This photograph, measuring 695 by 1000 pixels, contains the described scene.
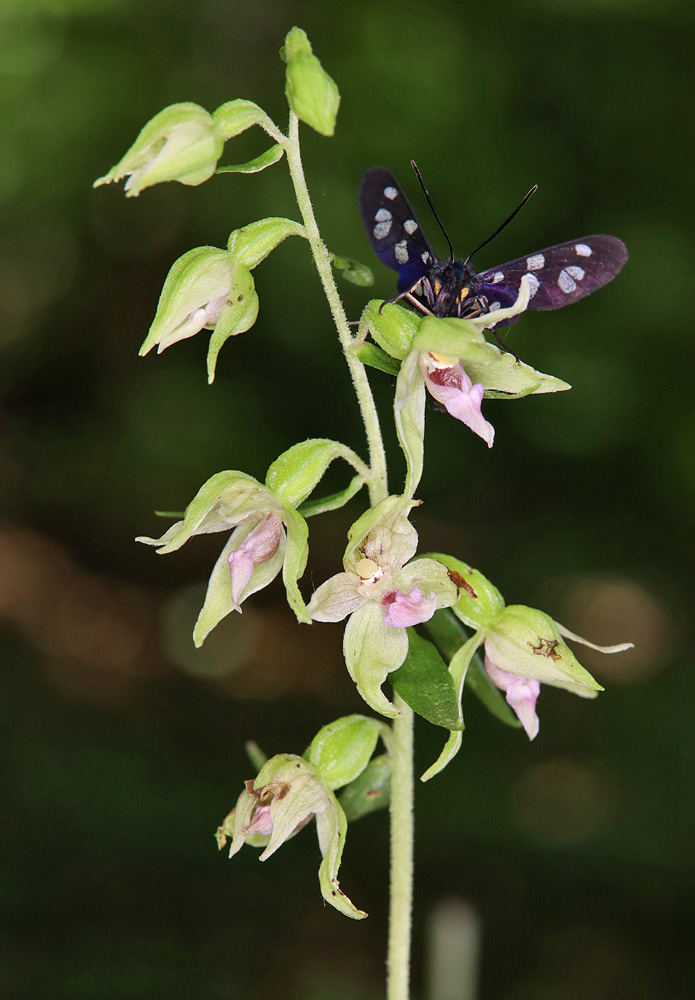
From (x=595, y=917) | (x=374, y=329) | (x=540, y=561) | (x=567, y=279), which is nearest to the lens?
(x=374, y=329)

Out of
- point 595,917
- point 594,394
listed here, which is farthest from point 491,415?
point 595,917

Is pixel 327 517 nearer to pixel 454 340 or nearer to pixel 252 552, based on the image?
pixel 252 552

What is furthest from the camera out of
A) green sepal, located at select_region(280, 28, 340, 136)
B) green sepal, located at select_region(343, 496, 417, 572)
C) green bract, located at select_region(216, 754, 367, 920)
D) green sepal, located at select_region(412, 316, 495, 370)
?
green bract, located at select_region(216, 754, 367, 920)

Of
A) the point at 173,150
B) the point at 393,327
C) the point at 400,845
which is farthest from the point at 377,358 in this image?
the point at 400,845

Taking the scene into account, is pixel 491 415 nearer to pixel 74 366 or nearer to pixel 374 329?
pixel 74 366

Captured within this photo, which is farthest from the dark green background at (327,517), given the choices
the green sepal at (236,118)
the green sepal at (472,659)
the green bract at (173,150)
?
the green bract at (173,150)

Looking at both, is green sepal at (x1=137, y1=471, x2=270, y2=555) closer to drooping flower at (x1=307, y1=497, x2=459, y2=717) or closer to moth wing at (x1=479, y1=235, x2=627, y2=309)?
drooping flower at (x1=307, y1=497, x2=459, y2=717)

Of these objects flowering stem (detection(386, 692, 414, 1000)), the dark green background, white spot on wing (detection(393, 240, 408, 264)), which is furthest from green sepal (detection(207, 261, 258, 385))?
the dark green background
